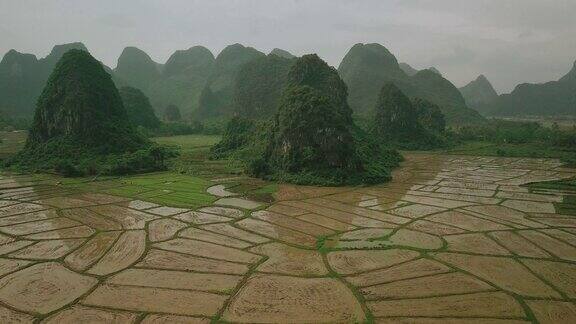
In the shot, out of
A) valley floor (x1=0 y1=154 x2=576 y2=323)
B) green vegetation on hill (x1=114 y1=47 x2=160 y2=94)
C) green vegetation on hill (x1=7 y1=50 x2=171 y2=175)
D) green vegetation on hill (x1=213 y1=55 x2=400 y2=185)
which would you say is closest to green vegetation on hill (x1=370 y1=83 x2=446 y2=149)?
green vegetation on hill (x1=213 y1=55 x2=400 y2=185)

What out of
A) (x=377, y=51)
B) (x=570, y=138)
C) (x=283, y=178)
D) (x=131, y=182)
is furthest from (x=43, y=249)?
(x=377, y=51)

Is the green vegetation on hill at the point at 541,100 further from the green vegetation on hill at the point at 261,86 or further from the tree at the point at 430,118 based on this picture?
the green vegetation on hill at the point at 261,86

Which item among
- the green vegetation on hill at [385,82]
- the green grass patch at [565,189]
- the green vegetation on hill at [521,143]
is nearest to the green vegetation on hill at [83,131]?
the green grass patch at [565,189]

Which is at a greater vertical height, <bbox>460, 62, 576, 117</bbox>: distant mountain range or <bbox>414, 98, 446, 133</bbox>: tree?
<bbox>460, 62, 576, 117</bbox>: distant mountain range

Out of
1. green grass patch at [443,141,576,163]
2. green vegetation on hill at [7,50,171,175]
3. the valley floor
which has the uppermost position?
green vegetation on hill at [7,50,171,175]

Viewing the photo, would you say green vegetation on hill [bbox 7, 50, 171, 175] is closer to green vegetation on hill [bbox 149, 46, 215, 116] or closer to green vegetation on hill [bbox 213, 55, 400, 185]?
green vegetation on hill [bbox 213, 55, 400, 185]

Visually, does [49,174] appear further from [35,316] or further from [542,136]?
[542,136]
